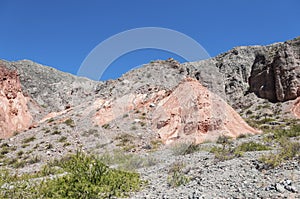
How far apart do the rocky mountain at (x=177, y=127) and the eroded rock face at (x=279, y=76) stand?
12 centimetres

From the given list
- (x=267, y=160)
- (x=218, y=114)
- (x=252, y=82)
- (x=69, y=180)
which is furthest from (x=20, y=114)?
(x=252, y=82)

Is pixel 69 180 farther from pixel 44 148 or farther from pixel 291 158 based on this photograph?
pixel 44 148

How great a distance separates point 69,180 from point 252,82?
40.3 meters

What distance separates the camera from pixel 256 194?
570 cm

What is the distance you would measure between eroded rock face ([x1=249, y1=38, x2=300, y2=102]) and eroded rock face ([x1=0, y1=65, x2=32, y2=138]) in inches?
1173

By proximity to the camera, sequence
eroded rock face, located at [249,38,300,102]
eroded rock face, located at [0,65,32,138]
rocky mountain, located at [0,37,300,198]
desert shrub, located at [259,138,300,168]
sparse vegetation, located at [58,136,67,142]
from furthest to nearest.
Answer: eroded rock face, located at [249,38,300,102] < eroded rock face, located at [0,65,32,138] < sparse vegetation, located at [58,136,67,142] < desert shrub, located at [259,138,300,168] < rocky mountain, located at [0,37,300,198]

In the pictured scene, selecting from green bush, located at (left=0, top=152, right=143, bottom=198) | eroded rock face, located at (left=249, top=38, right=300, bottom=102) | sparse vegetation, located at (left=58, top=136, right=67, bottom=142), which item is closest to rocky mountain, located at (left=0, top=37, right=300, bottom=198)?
sparse vegetation, located at (left=58, top=136, right=67, bottom=142)

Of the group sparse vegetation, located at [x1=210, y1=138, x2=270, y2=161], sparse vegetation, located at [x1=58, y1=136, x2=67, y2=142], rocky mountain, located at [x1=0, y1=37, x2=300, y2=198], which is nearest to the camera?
rocky mountain, located at [x1=0, y1=37, x2=300, y2=198]

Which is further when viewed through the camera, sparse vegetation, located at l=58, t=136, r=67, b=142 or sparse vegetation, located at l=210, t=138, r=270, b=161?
sparse vegetation, located at l=58, t=136, r=67, b=142

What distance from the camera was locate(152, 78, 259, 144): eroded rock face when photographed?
17469 mm

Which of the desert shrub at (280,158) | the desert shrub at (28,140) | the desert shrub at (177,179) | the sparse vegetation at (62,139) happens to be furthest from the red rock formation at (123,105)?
the desert shrub at (280,158)

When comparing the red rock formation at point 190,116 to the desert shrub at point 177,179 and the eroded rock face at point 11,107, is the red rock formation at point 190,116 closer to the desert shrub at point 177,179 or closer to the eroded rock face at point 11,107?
the desert shrub at point 177,179

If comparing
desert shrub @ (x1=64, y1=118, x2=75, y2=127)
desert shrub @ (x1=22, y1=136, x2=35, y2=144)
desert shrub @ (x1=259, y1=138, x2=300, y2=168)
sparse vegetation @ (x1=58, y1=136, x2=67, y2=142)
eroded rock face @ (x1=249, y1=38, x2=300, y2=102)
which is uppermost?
eroded rock face @ (x1=249, y1=38, x2=300, y2=102)

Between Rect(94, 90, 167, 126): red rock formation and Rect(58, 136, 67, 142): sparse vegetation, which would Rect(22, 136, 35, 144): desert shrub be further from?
Rect(94, 90, 167, 126): red rock formation
